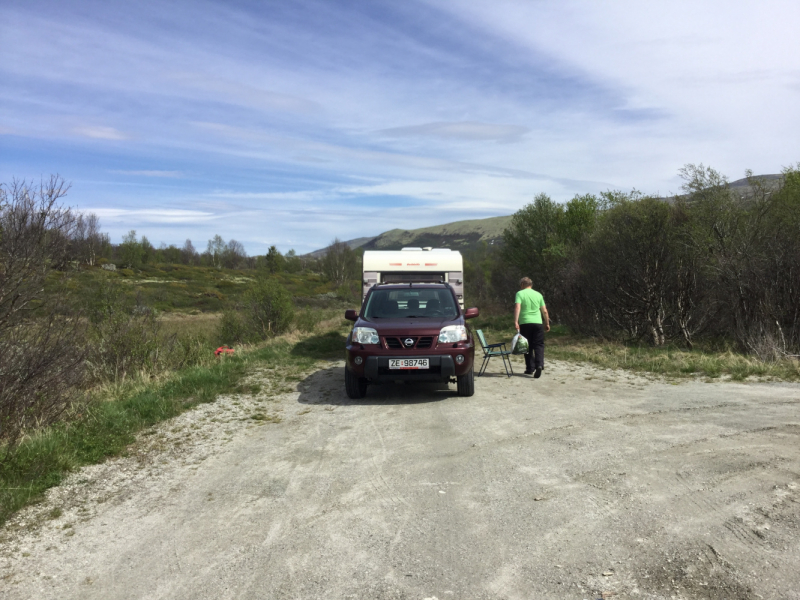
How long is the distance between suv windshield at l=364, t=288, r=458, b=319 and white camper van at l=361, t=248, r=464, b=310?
408 centimetres

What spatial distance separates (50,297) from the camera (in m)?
7.74

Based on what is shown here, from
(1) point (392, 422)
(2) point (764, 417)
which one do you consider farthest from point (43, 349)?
(2) point (764, 417)

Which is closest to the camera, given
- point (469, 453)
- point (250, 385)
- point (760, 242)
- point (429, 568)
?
point (429, 568)

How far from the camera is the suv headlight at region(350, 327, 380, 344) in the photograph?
29.0ft

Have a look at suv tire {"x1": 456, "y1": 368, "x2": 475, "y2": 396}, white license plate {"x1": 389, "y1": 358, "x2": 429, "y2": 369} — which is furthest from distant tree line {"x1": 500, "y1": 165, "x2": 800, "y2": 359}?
white license plate {"x1": 389, "y1": 358, "x2": 429, "y2": 369}

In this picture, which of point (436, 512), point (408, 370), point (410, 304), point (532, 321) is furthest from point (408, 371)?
point (436, 512)

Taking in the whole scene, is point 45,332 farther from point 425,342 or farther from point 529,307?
point 529,307

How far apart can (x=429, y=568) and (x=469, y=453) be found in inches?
96.1

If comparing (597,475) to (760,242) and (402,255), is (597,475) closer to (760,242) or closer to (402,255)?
(402,255)

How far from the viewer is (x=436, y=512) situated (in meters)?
4.34

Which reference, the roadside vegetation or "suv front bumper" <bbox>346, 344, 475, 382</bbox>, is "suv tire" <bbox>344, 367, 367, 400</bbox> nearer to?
"suv front bumper" <bbox>346, 344, 475, 382</bbox>

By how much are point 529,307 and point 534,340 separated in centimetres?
65

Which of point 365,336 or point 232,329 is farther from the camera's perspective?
point 232,329

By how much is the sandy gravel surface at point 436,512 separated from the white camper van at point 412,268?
735cm
